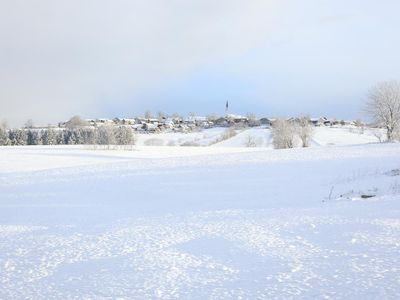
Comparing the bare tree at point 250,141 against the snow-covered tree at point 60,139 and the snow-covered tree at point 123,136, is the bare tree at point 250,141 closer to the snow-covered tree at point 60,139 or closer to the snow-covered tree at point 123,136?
→ the snow-covered tree at point 123,136

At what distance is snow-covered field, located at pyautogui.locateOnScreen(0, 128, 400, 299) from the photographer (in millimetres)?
7391

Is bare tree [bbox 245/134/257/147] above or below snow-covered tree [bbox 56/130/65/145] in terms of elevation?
below

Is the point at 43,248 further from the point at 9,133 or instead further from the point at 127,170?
the point at 9,133

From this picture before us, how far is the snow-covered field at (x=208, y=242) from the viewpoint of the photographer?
291 inches

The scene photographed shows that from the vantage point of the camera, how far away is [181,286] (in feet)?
24.6

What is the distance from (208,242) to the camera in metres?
10.6

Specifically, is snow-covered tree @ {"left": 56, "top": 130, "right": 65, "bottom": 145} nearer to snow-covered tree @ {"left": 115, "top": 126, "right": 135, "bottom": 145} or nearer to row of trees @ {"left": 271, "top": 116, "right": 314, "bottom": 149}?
snow-covered tree @ {"left": 115, "top": 126, "right": 135, "bottom": 145}

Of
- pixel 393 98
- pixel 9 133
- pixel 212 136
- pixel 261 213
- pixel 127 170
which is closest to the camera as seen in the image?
pixel 261 213

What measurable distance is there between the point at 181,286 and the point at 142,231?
5056 mm

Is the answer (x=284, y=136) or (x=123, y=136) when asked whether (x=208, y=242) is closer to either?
(x=123, y=136)

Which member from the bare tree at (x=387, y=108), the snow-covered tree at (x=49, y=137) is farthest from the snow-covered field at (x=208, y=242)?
the snow-covered tree at (x=49, y=137)

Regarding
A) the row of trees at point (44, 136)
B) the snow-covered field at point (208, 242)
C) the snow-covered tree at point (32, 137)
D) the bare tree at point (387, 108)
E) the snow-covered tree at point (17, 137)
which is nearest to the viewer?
the snow-covered field at point (208, 242)

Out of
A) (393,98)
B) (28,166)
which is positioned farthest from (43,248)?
(393,98)

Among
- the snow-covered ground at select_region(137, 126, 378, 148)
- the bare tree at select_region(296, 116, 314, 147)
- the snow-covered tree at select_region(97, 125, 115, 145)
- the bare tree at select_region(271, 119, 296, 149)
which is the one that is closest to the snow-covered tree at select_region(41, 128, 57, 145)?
the snow-covered ground at select_region(137, 126, 378, 148)
